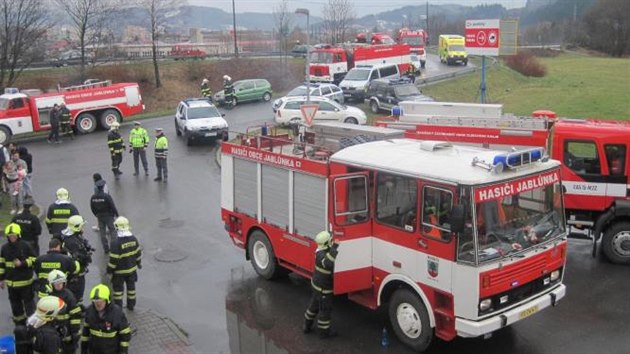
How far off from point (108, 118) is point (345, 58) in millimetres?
16803

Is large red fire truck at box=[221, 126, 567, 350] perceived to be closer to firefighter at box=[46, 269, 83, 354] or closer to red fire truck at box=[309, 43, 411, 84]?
firefighter at box=[46, 269, 83, 354]

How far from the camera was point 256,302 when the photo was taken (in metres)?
10.5

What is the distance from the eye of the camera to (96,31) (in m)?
51.8

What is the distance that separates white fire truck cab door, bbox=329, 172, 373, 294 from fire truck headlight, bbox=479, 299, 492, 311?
1903 mm

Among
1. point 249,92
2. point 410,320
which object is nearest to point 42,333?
point 410,320

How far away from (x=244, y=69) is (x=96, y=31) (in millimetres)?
12445

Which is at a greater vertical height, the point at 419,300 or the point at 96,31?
the point at 96,31

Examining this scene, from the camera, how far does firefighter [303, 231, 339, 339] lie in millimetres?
8734

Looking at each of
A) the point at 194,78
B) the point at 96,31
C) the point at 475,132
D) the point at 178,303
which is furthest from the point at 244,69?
the point at 178,303

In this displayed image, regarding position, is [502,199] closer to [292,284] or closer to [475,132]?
[292,284]

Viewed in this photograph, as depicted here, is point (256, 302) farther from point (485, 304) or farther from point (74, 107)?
point (74, 107)

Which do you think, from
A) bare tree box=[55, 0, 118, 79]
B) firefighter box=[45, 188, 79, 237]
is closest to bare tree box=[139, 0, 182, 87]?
bare tree box=[55, 0, 118, 79]

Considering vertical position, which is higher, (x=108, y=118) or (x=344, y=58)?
(x=344, y=58)

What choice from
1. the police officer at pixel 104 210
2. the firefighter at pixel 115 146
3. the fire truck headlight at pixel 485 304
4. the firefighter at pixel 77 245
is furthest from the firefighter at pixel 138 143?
the fire truck headlight at pixel 485 304
